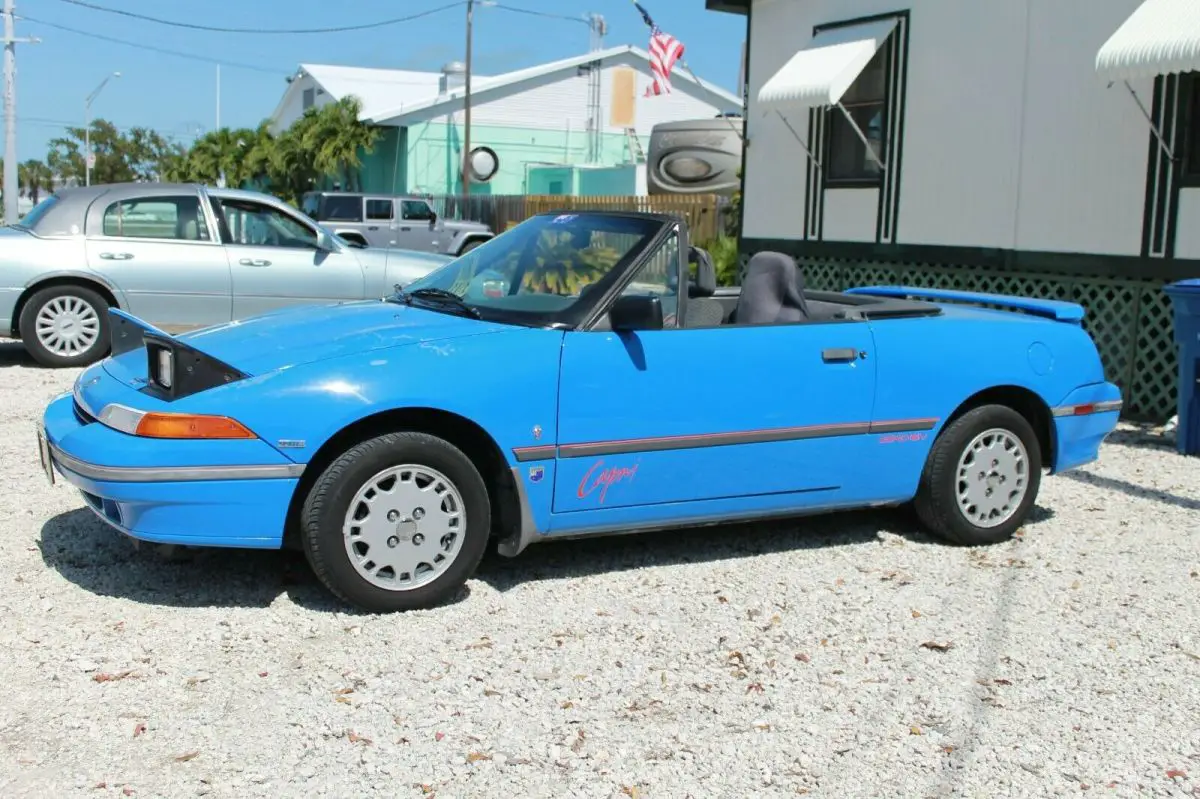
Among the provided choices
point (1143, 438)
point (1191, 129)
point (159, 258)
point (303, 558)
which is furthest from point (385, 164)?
point (303, 558)

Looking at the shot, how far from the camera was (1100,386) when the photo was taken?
6.11 metres

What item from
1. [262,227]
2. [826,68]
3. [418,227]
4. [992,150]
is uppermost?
[826,68]

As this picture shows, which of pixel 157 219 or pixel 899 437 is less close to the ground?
pixel 157 219

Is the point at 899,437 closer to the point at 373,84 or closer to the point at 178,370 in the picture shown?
the point at 178,370

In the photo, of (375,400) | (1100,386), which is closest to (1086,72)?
(1100,386)

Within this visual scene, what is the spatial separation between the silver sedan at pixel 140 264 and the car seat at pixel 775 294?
614cm

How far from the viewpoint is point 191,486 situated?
423 cm

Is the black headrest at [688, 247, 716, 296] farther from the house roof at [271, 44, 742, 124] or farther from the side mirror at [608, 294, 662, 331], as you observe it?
the house roof at [271, 44, 742, 124]

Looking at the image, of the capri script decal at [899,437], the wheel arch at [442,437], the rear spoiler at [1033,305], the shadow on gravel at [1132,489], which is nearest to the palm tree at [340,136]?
the shadow on gravel at [1132,489]

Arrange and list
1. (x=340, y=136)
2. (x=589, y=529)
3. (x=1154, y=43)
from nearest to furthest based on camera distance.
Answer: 1. (x=589, y=529)
2. (x=1154, y=43)
3. (x=340, y=136)

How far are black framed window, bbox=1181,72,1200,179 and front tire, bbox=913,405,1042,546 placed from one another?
4.91 metres

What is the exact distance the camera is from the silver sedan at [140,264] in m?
10.3

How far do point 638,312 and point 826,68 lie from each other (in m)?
8.60

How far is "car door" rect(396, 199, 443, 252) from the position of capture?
23484 mm
